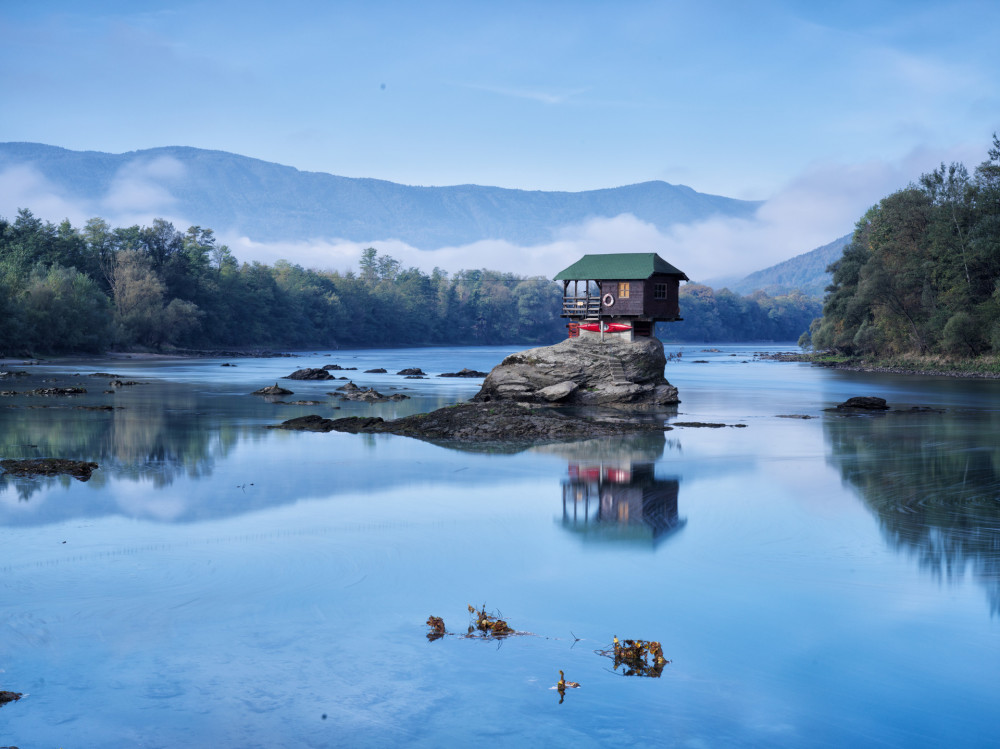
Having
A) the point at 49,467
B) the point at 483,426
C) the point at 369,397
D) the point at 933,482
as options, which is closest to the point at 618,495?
the point at 933,482

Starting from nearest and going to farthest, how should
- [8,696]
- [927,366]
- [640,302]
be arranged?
1. [8,696]
2. [640,302]
3. [927,366]

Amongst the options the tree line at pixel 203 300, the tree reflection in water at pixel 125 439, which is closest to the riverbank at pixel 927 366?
the tree reflection in water at pixel 125 439

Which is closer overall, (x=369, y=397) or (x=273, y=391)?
(x=369, y=397)

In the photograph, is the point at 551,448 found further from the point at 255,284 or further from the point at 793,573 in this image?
the point at 255,284

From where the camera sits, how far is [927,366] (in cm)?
6444

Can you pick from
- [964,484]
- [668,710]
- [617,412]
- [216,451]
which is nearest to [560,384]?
[617,412]

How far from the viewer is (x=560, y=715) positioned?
24.3ft

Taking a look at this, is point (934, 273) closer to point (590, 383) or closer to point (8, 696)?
point (590, 383)

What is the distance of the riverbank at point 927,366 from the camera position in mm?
58562

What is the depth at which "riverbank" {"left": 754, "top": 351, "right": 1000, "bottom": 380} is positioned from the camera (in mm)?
58562

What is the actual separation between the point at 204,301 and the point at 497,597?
374ft

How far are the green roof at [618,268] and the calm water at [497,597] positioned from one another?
18966 millimetres

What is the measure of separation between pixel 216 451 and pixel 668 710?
18051 millimetres

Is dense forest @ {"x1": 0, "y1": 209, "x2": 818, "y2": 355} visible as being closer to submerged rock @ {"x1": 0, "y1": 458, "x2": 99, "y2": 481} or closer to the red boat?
the red boat
